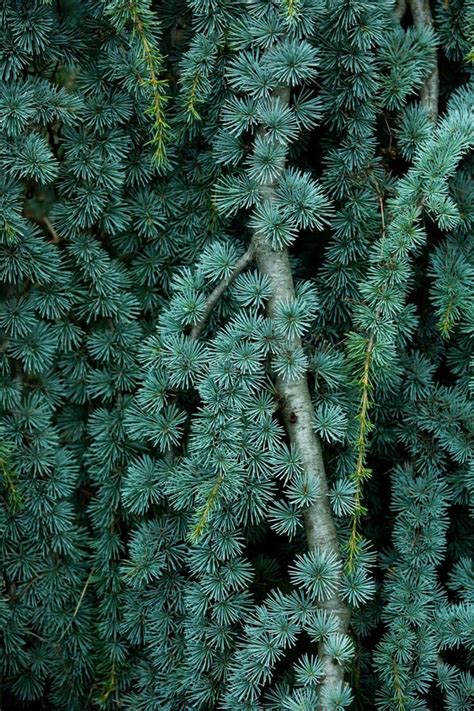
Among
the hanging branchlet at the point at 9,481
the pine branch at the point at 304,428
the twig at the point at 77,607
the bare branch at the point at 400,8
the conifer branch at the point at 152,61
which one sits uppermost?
the bare branch at the point at 400,8

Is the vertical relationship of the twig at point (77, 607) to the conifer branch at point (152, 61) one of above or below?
below

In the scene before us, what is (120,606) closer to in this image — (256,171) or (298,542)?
(298,542)

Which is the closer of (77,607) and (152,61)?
(152,61)

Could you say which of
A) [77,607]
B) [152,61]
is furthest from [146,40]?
[77,607]

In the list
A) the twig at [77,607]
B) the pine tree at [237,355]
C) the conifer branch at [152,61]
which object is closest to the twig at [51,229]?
the pine tree at [237,355]

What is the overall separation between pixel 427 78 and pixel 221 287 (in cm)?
51

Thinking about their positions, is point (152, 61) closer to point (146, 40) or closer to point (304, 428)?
point (146, 40)

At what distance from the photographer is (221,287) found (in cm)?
140

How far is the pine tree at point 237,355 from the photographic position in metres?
1.32

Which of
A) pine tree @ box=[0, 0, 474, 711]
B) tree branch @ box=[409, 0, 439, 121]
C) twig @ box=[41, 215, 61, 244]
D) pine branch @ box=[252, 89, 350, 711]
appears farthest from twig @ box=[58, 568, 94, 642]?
tree branch @ box=[409, 0, 439, 121]

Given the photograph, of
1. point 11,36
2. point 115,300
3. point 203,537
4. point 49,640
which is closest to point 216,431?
point 203,537

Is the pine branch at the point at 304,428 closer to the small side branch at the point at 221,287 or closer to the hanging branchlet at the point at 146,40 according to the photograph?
the small side branch at the point at 221,287

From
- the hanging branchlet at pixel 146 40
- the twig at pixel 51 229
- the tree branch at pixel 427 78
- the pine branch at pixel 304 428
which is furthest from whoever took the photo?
the twig at pixel 51 229

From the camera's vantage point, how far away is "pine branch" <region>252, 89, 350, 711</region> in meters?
1.36
